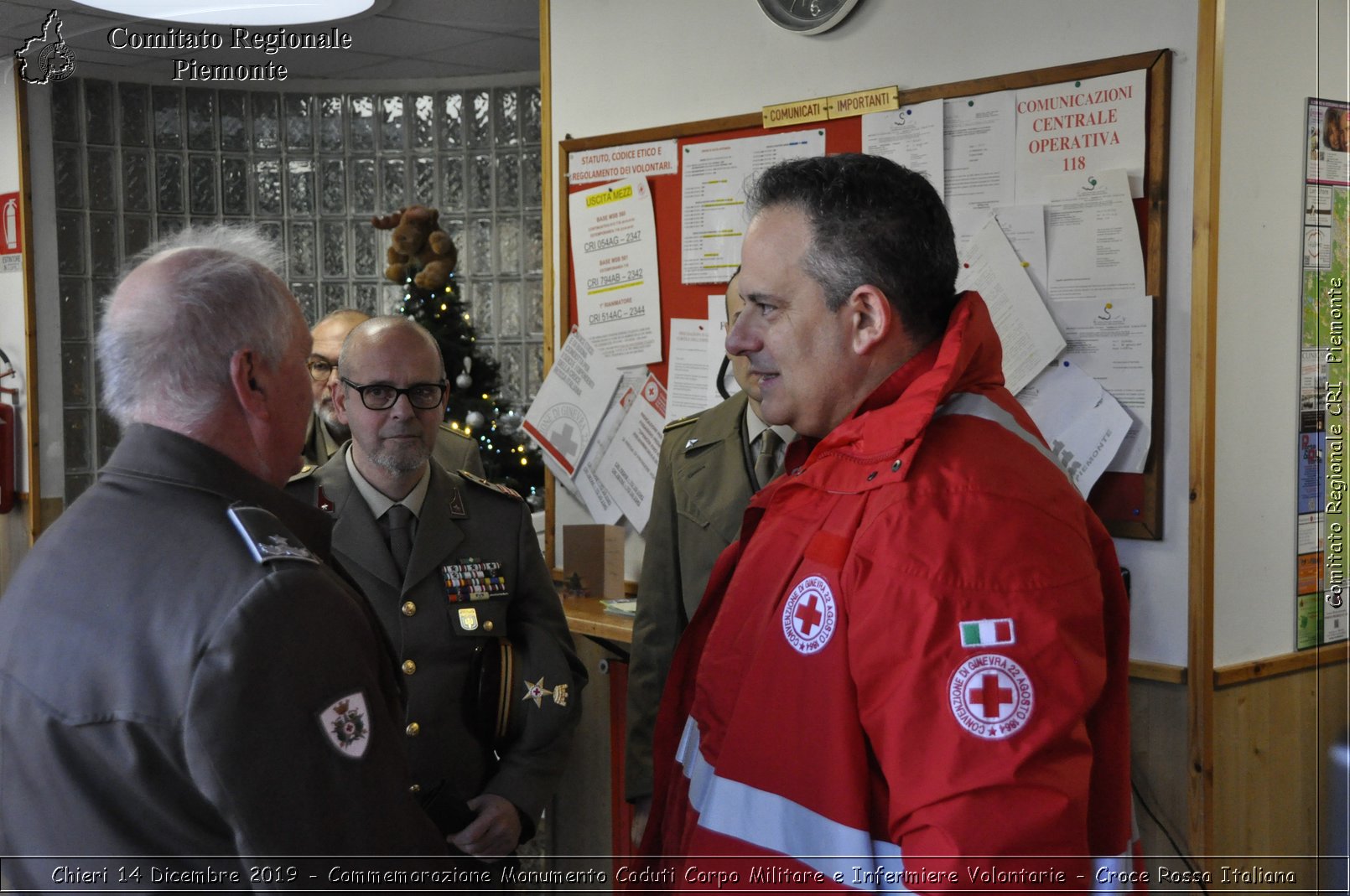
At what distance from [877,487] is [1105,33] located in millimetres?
1709

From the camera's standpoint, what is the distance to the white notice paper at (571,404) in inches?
136

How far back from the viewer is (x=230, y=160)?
5.72m

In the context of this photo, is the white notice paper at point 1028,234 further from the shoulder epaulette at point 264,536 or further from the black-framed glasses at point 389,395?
the shoulder epaulette at point 264,536

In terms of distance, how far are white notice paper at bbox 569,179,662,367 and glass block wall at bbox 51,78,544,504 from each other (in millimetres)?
2120

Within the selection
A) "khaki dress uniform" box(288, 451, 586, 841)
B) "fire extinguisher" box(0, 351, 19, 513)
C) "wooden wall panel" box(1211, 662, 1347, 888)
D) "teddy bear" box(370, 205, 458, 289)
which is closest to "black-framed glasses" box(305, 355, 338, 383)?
"khaki dress uniform" box(288, 451, 586, 841)

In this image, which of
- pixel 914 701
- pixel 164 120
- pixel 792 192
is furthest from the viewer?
pixel 164 120

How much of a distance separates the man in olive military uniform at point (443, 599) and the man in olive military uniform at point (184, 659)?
841mm

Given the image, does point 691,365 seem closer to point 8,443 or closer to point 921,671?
point 921,671

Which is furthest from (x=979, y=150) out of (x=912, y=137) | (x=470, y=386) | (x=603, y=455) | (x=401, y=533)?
(x=470, y=386)

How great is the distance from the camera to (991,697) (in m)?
0.99

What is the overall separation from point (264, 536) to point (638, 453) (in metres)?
2.29

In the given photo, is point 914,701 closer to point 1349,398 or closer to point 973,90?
point 1349,398

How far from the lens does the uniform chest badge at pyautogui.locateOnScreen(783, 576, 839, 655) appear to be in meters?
1.13

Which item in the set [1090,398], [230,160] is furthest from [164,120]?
[1090,398]
